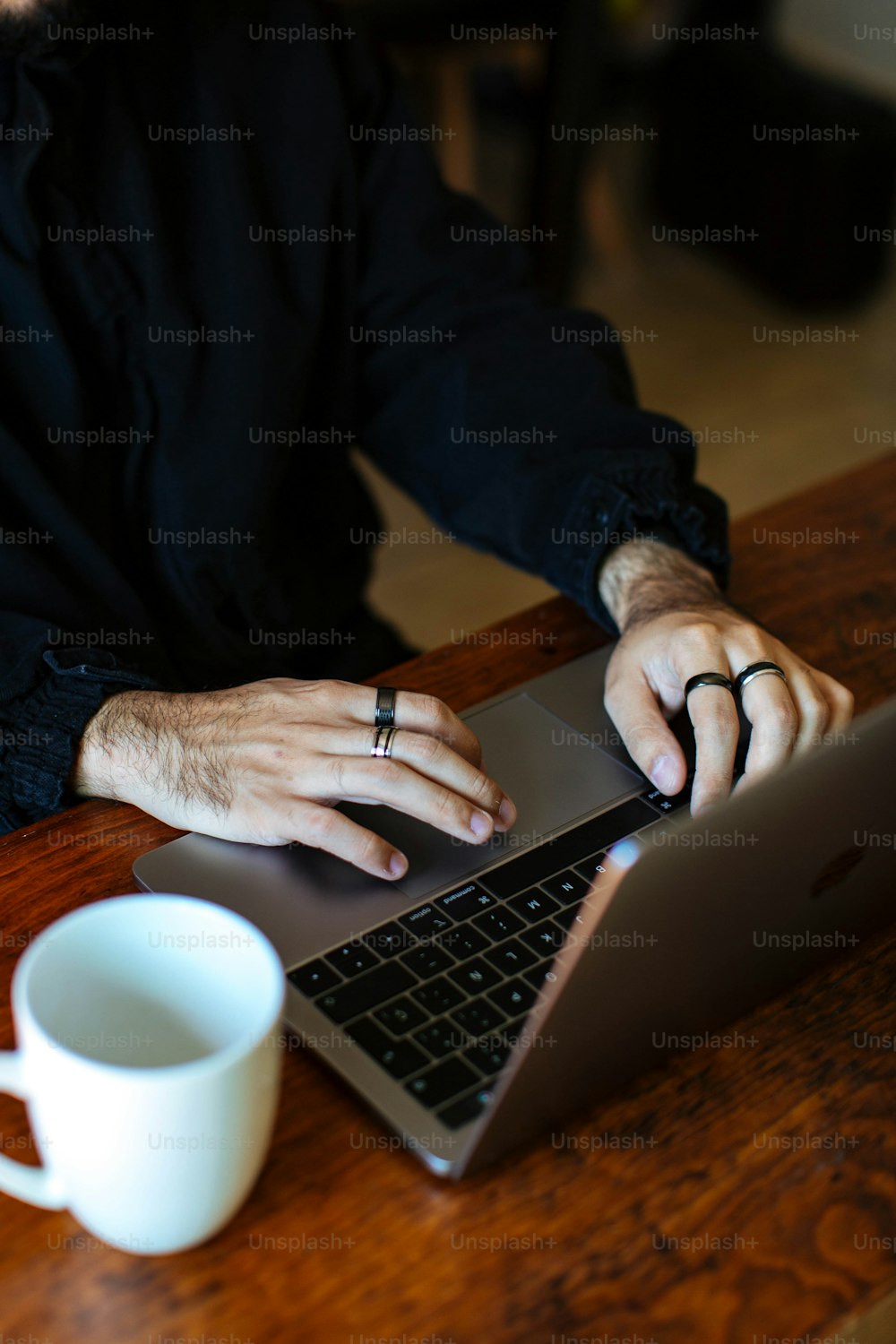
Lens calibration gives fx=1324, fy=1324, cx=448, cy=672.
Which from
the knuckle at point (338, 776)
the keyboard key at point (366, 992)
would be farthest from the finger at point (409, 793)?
the keyboard key at point (366, 992)

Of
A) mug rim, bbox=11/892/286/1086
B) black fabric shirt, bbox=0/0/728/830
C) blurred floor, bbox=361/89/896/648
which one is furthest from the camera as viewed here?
blurred floor, bbox=361/89/896/648

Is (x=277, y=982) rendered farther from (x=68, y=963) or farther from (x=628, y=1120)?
(x=628, y=1120)

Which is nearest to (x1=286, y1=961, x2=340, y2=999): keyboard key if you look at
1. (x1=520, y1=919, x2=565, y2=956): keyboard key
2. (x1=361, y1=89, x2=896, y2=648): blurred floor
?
(x1=520, y1=919, x2=565, y2=956): keyboard key

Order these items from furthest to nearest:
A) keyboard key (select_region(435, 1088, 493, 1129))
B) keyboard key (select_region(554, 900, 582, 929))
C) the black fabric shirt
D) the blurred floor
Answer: the blurred floor → the black fabric shirt → keyboard key (select_region(554, 900, 582, 929)) → keyboard key (select_region(435, 1088, 493, 1129))

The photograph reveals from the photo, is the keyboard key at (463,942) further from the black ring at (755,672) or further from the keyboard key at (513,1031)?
the black ring at (755,672)

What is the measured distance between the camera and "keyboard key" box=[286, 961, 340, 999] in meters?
0.68

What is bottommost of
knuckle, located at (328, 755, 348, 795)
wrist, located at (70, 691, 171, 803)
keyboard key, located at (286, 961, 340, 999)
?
wrist, located at (70, 691, 171, 803)

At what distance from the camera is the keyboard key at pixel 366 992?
66 centimetres

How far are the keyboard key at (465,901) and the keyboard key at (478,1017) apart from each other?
0.21ft

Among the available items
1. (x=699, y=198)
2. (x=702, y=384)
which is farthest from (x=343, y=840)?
(x=699, y=198)

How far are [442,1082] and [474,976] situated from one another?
0.07m

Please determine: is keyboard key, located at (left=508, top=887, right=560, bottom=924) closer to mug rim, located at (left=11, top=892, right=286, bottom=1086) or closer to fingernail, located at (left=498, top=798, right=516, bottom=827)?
fingernail, located at (left=498, top=798, right=516, bottom=827)

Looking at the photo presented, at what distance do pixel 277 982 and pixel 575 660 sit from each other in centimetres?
48

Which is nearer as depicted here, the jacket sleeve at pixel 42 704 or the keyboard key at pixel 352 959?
the keyboard key at pixel 352 959
